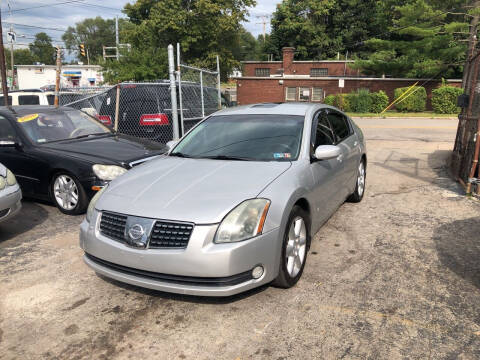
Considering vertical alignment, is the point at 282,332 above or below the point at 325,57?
below

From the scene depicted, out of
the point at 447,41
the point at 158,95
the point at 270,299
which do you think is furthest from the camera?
the point at 447,41

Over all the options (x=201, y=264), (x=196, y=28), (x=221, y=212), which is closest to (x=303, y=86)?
(x=196, y=28)

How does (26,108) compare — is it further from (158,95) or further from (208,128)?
(208,128)

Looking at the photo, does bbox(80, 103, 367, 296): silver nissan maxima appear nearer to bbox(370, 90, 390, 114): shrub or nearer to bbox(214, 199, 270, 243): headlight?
bbox(214, 199, 270, 243): headlight

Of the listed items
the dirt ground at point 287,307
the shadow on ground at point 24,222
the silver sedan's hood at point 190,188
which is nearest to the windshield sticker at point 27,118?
the shadow on ground at point 24,222

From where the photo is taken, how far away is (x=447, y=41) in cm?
2988

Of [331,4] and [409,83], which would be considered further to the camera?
[331,4]

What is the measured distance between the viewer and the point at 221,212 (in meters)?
2.97

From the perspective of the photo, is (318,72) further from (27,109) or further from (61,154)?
(61,154)

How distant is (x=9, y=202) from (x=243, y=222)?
3.24 metres

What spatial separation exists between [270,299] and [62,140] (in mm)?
4450

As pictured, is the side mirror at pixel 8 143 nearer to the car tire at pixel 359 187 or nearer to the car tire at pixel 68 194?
the car tire at pixel 68 194

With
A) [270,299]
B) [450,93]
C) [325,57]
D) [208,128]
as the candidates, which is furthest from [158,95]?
[325,57]

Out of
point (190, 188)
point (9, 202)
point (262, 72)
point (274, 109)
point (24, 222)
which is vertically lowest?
point (24, 222)
